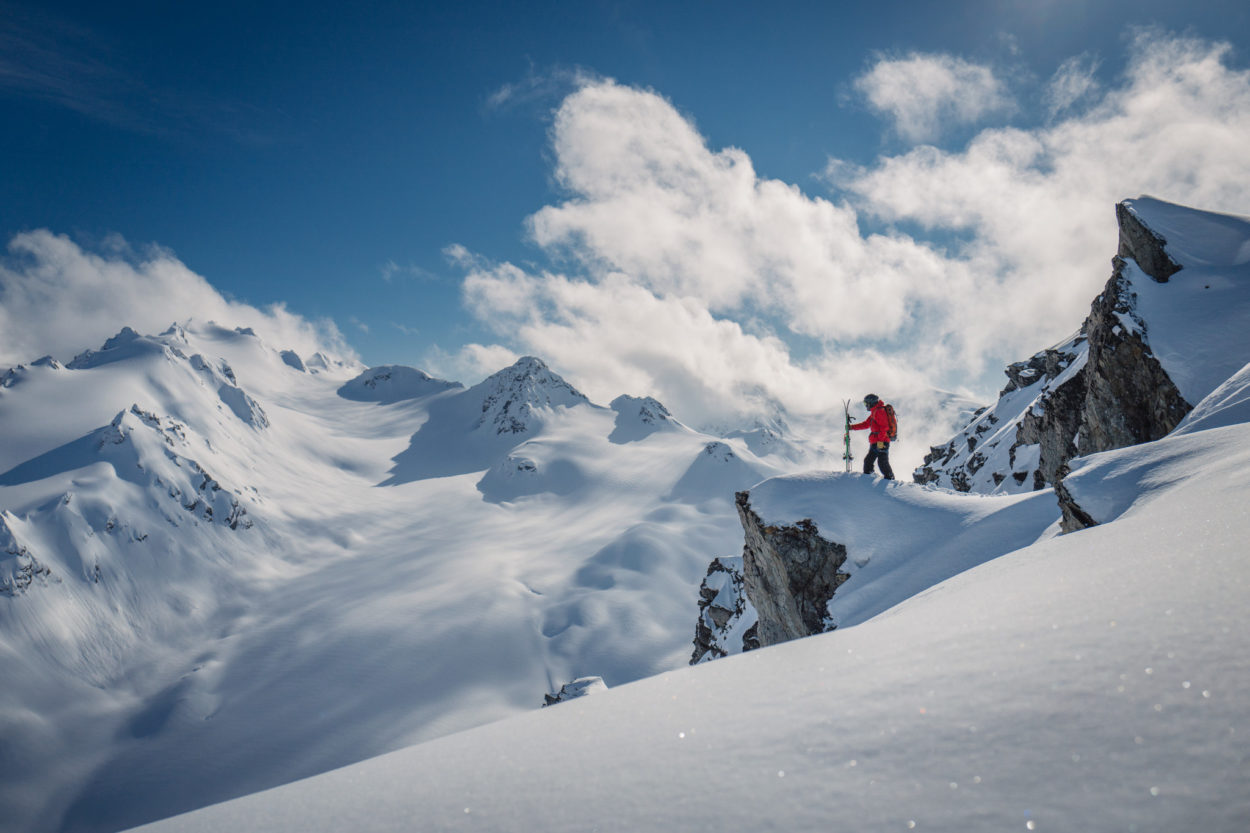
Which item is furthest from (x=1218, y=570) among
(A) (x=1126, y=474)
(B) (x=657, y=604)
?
(B) (x=657, y=604)

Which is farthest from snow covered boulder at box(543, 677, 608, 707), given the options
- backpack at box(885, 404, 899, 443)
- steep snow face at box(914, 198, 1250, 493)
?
steep snow face at box(914, 198, 1250, 493)

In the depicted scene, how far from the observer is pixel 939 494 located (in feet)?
49.2

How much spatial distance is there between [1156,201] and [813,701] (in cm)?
3151

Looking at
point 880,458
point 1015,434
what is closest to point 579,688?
point 880,458

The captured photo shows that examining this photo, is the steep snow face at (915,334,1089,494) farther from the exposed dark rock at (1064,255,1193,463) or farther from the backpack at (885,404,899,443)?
the backpack at (885,404,899,443)

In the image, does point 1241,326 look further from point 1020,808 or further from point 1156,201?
point 1020,808

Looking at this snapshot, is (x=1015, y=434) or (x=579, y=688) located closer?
Result: (x=1015, y=434)

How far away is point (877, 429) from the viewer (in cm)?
1573

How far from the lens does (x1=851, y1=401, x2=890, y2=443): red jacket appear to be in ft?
51.2

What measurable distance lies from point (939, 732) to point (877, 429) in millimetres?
14625

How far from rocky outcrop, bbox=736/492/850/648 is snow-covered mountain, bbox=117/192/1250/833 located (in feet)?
26.6

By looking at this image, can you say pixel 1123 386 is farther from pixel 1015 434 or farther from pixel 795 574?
pixel 1015 434

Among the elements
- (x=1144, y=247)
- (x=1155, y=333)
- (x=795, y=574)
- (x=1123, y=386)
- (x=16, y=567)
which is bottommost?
(x=795, y=574)

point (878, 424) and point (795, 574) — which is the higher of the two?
point (878, 424)
